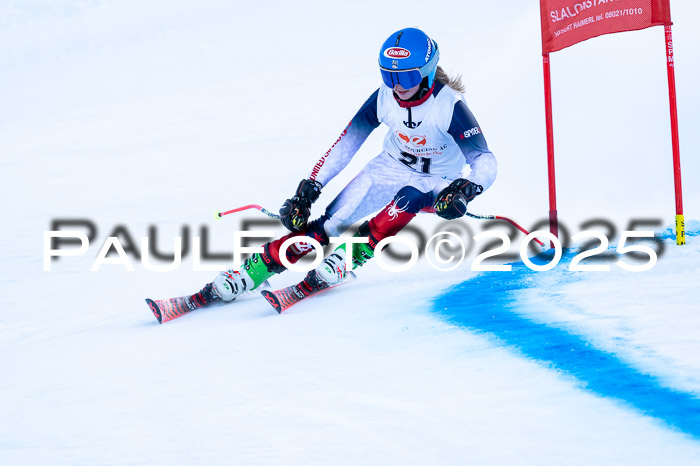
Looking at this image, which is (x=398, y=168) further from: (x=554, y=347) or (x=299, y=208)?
(x=554, y=347)

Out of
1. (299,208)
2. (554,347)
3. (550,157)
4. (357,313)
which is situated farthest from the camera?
(550,157)

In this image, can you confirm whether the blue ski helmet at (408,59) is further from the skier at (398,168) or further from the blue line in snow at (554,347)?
the blue line in snow at (554,347)

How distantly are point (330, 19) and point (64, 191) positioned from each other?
25.4 ft

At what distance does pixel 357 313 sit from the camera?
3764 millimetres

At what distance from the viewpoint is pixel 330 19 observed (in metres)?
14.5

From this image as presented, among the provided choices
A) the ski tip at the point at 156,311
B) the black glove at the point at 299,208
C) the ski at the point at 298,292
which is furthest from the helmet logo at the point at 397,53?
the ski tip at the point at 156,311

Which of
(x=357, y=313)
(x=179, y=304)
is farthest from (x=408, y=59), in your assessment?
(x=179, y=304)

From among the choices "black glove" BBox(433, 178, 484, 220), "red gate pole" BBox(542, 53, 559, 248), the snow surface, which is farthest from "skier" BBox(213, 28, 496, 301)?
"red gate pole" BBox(542, 53, 559, 248)

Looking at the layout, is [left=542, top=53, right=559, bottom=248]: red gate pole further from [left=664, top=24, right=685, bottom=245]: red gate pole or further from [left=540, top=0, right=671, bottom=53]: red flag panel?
[left=664, top=24, right=685, bottom=245]: red gate pole

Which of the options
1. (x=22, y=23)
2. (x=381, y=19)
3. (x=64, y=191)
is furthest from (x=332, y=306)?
(x=22, y=23)

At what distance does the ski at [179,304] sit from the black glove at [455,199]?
4.15 ft

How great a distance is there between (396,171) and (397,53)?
0.74m

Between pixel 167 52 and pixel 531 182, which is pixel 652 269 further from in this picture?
pixel 167 52

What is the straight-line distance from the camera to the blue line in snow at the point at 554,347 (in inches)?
97.3
